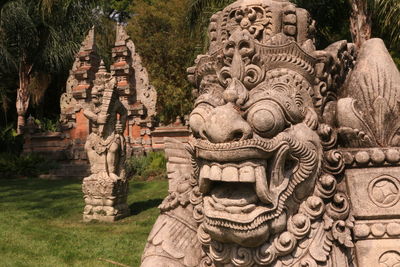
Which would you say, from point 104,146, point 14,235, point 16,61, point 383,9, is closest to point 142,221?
point 104,146

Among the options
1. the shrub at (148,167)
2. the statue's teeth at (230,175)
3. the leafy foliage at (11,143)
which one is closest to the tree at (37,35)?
the leafy foliage at (11,143)

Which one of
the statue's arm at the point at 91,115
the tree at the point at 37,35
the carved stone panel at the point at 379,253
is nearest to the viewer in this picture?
the carved stone panel at the point at 379,253

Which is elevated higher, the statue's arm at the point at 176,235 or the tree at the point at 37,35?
the tree at the point at 37,35

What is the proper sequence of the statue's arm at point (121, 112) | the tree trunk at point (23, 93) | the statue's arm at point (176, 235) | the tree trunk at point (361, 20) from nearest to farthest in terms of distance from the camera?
the statue's arm at point (176, 235) → the statue's arm at point (121, 112) → the tree trunk at point (361, 20) → the tree trunk at point (23, 93)

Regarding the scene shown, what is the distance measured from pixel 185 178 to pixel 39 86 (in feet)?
65.2

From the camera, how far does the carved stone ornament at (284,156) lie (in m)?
1.82

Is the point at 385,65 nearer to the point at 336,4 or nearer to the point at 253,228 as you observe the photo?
the point at 253,228

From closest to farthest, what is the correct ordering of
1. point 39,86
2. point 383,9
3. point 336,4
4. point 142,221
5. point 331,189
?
1. point 331,189
2. point 142,221
3. point 383,9
4. point 336,4
5. point 39,86

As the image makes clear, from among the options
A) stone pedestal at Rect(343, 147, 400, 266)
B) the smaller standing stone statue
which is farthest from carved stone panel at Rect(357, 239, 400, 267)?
the smaller standing stone statue

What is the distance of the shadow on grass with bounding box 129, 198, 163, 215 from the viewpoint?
28.2ft

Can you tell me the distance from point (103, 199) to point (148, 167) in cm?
595

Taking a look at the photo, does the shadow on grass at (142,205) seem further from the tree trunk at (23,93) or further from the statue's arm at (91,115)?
the tree trunk at (23,93)

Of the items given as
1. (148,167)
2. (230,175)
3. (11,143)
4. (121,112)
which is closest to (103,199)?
(121,112)

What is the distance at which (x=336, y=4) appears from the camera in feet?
42.9
